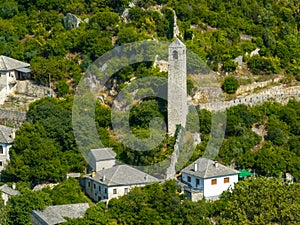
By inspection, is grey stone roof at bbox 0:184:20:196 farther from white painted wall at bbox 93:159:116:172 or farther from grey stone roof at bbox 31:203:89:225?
white painted wall at bbox 93:159:116:172

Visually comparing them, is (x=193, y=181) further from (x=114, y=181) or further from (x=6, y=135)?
(x=6, y=135)

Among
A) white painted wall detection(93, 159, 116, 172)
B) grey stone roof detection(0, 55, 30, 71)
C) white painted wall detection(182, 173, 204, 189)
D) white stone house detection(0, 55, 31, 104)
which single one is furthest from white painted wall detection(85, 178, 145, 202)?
grey stone roof detection(0, 55, 30, 71)

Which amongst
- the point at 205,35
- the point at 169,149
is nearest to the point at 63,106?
the point at 169,149

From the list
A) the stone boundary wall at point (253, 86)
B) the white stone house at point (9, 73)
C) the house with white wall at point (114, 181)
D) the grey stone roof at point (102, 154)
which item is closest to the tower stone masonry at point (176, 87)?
the grey stone roof at point (102, 154)

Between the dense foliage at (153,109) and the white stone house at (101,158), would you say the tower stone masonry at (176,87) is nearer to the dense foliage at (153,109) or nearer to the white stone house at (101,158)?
the dense foliage at (153,109)

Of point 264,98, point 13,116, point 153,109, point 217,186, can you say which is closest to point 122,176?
point 217,186

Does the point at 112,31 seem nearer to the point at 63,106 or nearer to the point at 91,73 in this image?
the point at 91,73

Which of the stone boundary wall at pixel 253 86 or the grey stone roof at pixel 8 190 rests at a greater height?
the stone boundary wall at pixel 253 86
